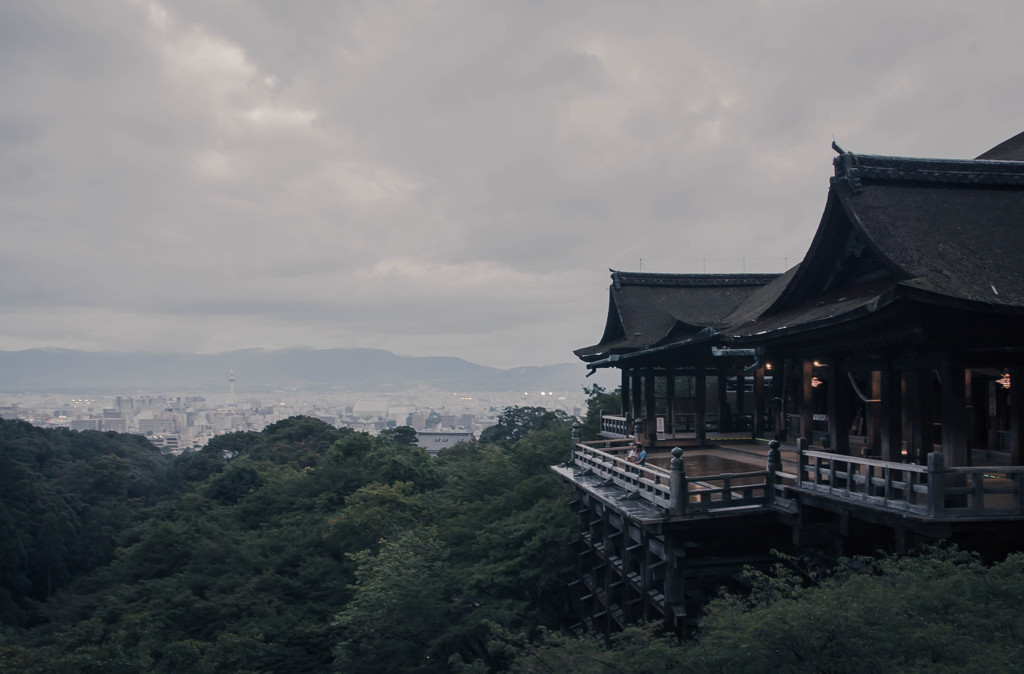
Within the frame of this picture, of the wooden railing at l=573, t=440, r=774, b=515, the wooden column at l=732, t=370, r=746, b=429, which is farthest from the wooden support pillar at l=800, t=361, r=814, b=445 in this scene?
the wooden column at l=732, t=370, r=746, b=429

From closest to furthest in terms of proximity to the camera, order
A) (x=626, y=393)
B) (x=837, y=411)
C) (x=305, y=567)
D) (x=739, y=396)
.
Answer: (x=837, y=411) → (x=739, y=396) → (x=626, y=393) → (x=305, y=567)

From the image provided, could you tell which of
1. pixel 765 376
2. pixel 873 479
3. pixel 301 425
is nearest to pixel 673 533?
pixel 873 479

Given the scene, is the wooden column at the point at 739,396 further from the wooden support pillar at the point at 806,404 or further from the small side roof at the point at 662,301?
the wooden support pillar at the point at 806,404

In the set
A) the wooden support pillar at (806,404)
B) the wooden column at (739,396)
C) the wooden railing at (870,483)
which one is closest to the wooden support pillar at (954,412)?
the wooden railing at (870,483)

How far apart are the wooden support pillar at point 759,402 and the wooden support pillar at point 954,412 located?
32.6ft

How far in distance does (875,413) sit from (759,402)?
6.96 m

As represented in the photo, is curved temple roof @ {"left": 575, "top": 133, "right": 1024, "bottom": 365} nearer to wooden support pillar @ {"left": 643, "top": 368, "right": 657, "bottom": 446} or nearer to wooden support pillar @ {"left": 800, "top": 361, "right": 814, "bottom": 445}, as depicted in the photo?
wooden support pillar @ {"left": 800, "top": 361, "right": 814, "bottom": 445}

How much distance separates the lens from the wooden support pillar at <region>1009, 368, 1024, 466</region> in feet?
29.7

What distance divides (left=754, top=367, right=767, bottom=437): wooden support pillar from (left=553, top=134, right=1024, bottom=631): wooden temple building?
303 cm

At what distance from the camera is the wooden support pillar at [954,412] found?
28.4ft

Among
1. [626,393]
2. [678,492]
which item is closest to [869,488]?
[678,492]

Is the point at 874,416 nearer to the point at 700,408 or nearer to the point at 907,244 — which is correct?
the point at 907,244

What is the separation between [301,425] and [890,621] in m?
62.6

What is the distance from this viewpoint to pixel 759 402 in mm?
19250
